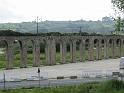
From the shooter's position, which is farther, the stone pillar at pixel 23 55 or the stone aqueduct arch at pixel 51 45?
the stone pillar at pixel 23 55

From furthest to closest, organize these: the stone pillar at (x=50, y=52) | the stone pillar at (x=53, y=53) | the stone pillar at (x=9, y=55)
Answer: the stone pillar at (x=53, y=53) < the stone pillar at (x=50, y=52) < the stone pillar at (x=9, y=55)

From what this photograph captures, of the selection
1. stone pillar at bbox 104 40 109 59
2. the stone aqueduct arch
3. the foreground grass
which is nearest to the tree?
the foreground grass

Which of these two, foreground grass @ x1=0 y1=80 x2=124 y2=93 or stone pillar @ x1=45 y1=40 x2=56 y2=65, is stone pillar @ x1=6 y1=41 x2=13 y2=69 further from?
foreground grass @ x1=0 y1=80 x2=124 y2=93

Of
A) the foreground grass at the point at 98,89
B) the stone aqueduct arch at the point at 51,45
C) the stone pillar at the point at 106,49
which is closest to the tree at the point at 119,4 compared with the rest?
the foreground grass at the point at 98,89

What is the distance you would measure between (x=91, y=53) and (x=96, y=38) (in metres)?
6.79

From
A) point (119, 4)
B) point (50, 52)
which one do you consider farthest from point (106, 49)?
point (119, 4)

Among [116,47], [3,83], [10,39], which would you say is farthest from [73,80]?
[116,47]

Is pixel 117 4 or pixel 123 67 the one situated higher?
pixel 117 4

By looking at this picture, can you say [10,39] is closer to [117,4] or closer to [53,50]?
[53,50]

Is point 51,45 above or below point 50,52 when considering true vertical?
above

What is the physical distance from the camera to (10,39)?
78125 millimetres

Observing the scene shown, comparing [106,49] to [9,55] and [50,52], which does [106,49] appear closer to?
[50,52]

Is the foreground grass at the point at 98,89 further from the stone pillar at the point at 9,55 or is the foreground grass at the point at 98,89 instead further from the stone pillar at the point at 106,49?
the stone pillar at the point at 106,49

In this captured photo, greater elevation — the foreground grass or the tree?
the tree
